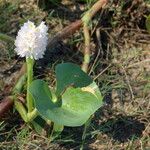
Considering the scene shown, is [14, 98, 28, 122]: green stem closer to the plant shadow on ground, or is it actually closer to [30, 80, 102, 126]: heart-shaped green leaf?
[30, 80, 102, 126]: heart-shaped green leaf

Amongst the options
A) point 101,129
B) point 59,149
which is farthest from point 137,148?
point 59,149

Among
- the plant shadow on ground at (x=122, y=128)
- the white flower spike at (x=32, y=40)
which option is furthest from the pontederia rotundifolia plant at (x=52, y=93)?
the plant shadow on ground at (x=122, y=128)

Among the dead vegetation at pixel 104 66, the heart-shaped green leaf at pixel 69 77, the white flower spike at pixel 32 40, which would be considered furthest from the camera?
the dead vegetation at pixel 104 66

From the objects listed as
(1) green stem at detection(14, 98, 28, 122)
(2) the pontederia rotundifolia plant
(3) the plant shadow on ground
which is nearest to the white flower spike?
(2) the pontederia rotundifolia plant

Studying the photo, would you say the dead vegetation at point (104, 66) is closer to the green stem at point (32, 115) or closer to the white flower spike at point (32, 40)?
the green stem at point (32, 115)

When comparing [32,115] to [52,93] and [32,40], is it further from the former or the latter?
[32,40]

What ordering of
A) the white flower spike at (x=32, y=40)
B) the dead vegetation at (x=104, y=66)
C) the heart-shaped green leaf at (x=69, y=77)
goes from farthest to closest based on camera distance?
the dead vegetation at (x=104, y=66)
the heart-shaped green leaf at (x=69, y=77)
the white flower spike at (x=32, y=40)

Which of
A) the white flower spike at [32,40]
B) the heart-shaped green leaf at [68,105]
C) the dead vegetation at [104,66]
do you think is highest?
the white flower spike at [32,40]
